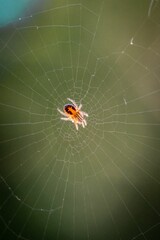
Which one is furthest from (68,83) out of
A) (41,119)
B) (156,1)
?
(156,1)

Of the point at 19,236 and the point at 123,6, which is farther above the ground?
the point at 123,6

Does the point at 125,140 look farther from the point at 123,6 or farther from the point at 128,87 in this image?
the point at 123,6

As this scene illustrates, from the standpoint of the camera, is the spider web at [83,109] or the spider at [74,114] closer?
the spider at [74,114]

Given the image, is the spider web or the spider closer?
the spider
